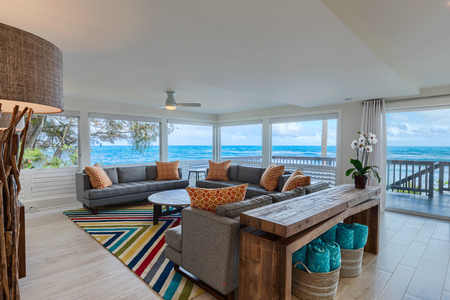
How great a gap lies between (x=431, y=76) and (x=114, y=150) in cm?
631

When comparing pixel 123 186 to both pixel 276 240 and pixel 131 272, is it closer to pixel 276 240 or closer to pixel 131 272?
pixel 131 272

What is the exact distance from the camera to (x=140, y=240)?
3.23m

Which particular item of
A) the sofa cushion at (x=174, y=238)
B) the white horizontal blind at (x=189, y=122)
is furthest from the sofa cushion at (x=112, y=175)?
the sofa cushion at (x=174, y=238)

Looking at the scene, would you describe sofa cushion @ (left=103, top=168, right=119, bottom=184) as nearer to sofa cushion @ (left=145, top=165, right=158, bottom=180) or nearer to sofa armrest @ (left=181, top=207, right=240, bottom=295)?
sofa cushion @ (left=145, top=165, right=158, bottom=180)

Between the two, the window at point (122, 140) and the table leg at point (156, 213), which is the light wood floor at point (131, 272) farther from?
the window at point (122, 140)

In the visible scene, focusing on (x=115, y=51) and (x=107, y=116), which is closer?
(x=115, y=51)

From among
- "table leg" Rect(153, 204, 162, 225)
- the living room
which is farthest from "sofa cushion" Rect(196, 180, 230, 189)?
"table leg" Rect(153, 204, 162, 225)

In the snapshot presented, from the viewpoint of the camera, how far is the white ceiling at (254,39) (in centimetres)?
157

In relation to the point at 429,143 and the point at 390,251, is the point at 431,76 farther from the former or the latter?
the point at 390,251

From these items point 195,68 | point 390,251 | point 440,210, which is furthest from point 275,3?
point 440,210

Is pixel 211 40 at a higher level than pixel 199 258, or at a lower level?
higher

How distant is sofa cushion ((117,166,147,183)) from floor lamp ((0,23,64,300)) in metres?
4.50

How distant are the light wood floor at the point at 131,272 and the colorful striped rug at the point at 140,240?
0.32 feet

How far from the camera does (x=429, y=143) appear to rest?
4340 mm
